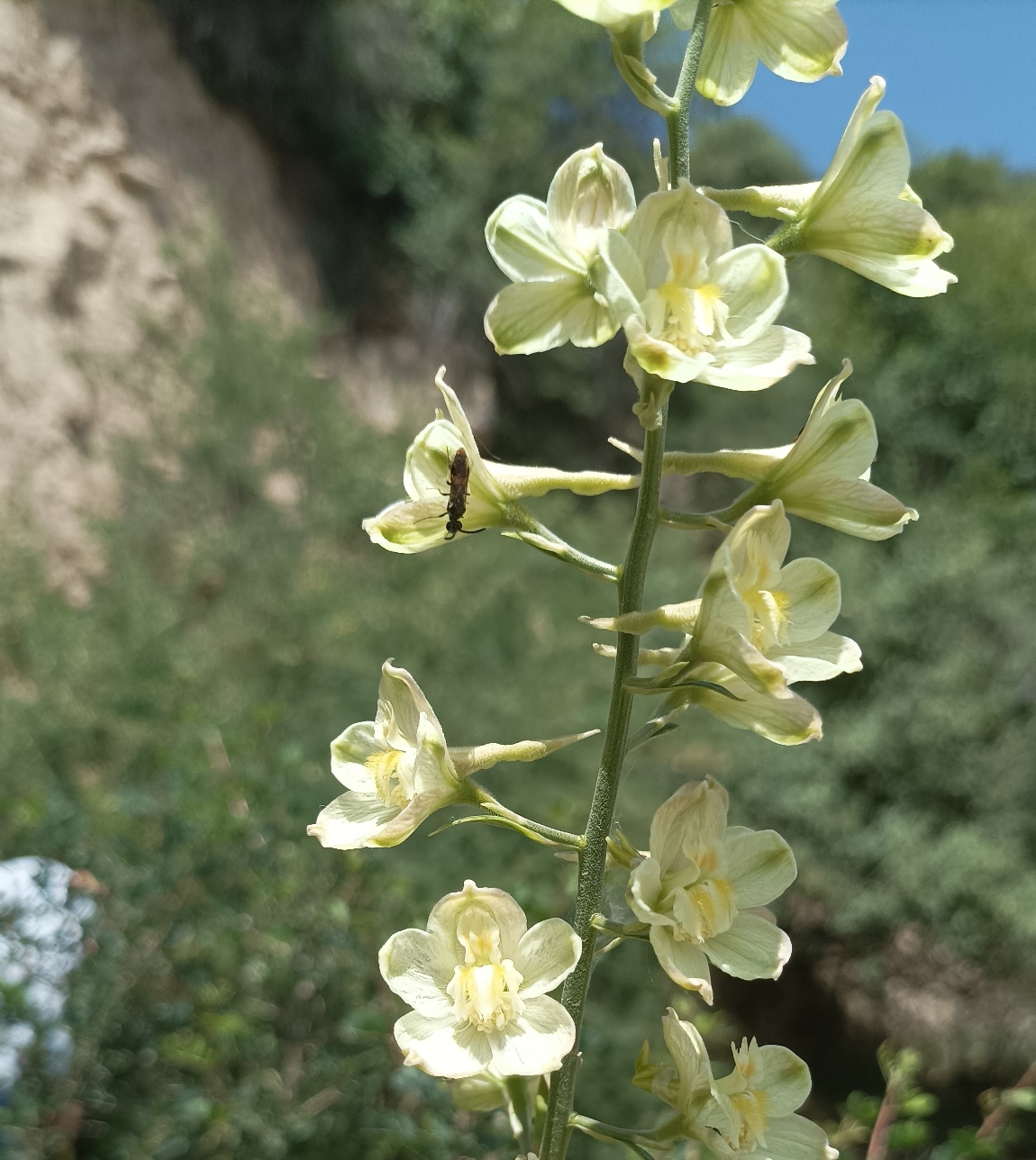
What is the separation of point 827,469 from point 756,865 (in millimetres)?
413

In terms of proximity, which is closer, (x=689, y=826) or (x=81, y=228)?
(x=689, y=826)

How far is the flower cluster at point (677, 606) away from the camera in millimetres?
844

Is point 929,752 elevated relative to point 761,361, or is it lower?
lower

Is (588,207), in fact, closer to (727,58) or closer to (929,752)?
(727,58)

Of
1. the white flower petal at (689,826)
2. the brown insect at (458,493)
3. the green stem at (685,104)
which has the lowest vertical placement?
the white flower petal at (689,826)

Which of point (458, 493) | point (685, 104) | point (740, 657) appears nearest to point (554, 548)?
point (458, 493)

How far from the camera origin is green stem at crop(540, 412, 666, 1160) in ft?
2.88

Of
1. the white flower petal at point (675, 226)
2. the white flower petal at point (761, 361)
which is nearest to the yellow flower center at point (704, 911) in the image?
the white flower petal at point (761, 361)

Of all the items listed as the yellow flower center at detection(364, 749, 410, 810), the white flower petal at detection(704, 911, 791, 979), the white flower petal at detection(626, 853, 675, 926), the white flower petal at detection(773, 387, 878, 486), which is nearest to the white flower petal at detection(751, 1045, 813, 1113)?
the white flower petal at detection(704, 911, 791, 979)

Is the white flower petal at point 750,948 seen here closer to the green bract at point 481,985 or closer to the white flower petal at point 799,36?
the green bract at point 481,985

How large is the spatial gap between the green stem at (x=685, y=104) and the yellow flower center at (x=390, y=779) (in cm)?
66

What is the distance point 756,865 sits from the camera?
0.92 meters

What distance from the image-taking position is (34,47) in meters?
6.65

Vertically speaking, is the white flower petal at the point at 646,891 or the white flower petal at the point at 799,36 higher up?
the white flower petal at the point at 799,36
